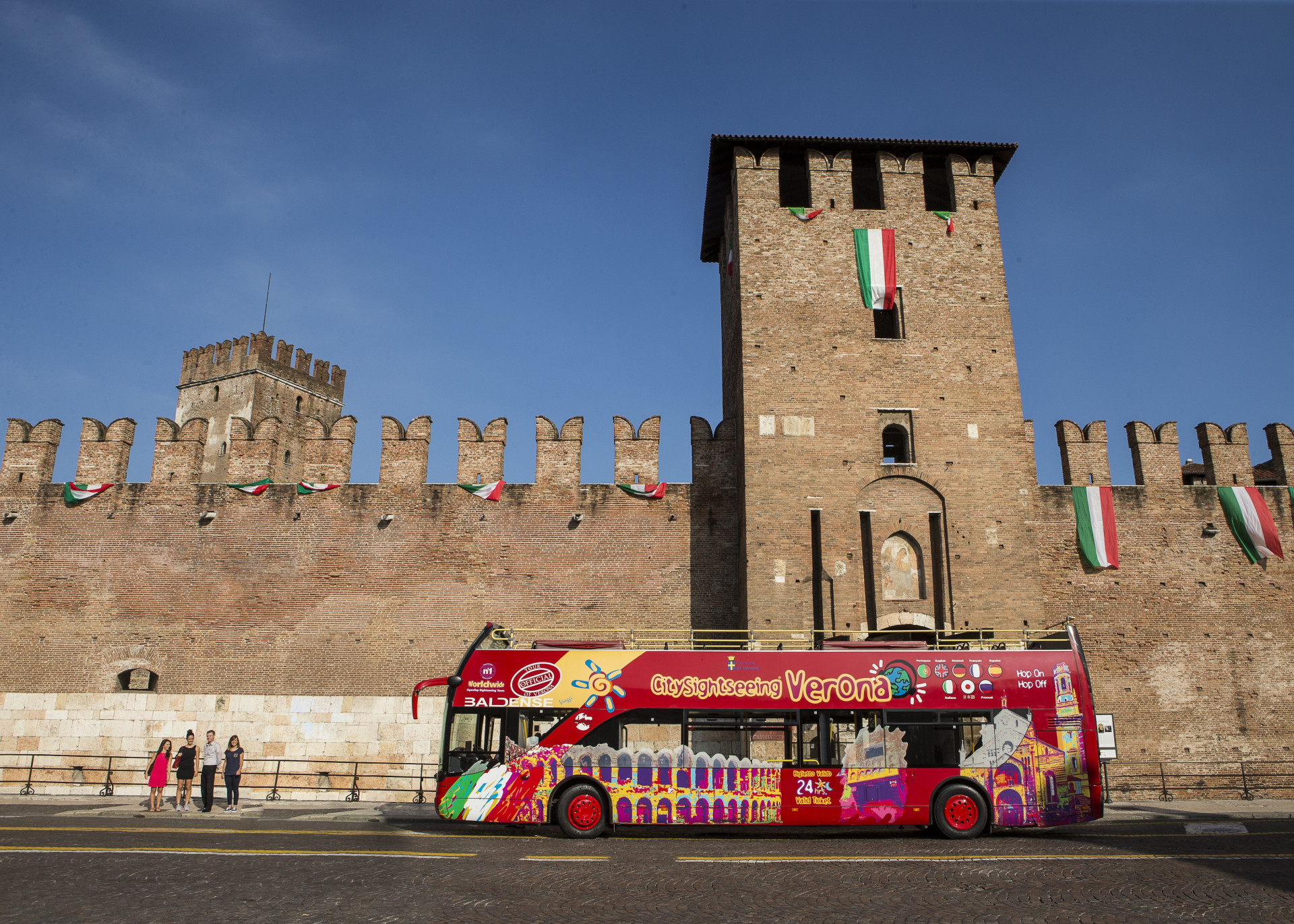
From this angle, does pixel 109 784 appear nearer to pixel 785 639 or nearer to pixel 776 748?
pixel 785 639

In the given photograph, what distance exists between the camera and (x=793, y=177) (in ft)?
63.5

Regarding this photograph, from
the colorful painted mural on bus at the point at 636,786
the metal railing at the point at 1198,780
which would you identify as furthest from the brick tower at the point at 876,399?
the colorful painted mural on bus at the point at 636,786

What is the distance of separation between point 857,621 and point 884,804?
538cm

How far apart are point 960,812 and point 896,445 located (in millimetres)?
8787

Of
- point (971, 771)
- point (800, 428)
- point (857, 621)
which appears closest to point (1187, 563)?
point (857, 621)

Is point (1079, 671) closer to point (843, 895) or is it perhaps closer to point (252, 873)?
point (843, 895)

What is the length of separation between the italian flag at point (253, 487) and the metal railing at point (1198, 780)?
17.2m

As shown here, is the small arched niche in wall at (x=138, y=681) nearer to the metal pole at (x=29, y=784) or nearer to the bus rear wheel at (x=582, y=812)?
the metal pole at (x=29, y=784)

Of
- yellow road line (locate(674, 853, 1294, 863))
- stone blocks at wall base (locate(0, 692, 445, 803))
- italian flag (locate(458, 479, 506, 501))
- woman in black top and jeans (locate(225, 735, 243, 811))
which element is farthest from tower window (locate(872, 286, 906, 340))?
woman in black top and jeans (locate(225, 735, 243, 811))

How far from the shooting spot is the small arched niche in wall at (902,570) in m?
16.1

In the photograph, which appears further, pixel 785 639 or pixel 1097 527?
pixel 1097 527

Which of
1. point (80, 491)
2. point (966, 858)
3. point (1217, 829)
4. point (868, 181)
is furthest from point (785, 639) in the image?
point (80, 491)

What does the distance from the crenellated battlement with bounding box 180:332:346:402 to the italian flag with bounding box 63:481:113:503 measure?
2468cm

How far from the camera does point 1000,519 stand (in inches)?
645
